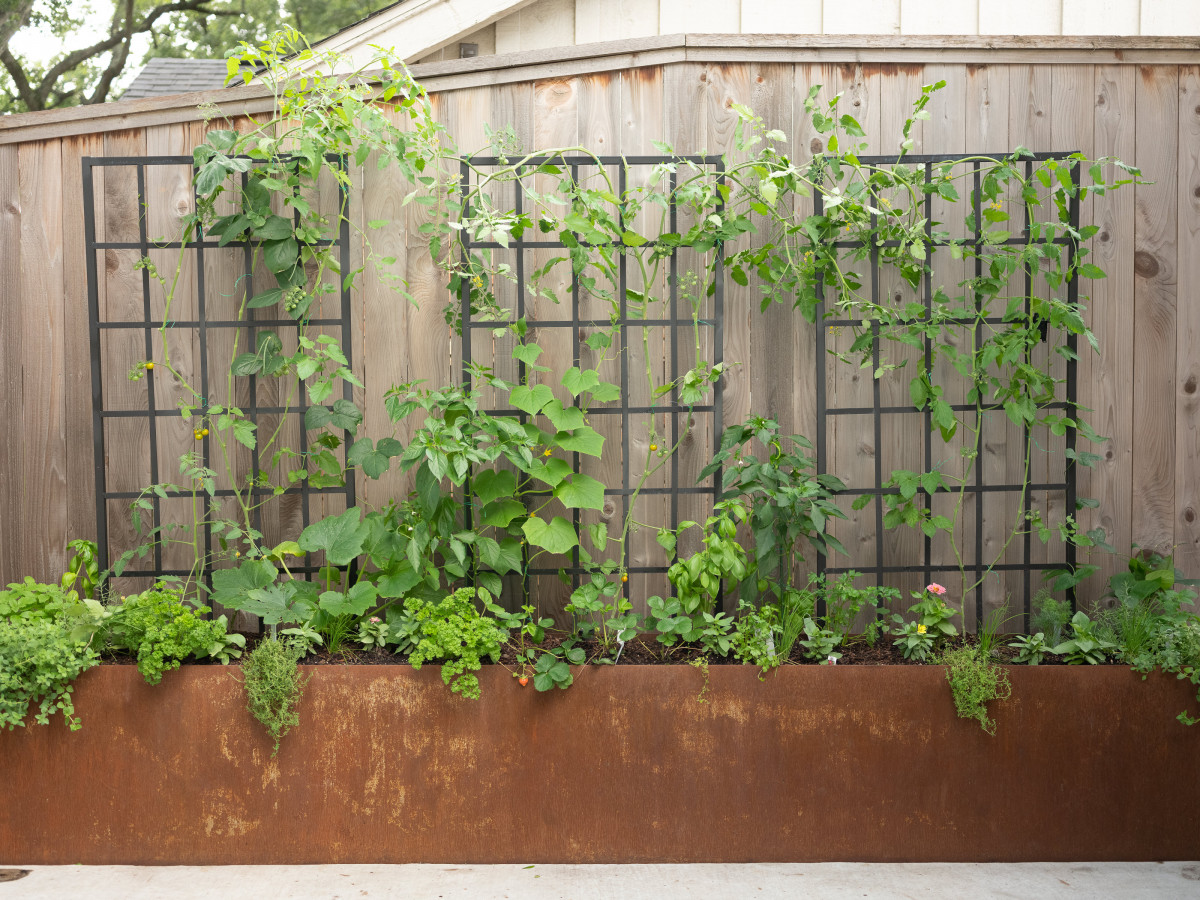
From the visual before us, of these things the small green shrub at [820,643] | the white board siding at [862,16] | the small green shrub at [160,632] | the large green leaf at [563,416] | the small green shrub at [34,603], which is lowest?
the small green shrub at [820,643]

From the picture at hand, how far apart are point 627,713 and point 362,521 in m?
0.86

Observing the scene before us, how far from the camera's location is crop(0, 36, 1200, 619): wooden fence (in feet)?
8.16

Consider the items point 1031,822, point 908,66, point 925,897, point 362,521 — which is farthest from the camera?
point 908,66

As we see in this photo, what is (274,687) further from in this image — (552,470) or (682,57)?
(682,57)

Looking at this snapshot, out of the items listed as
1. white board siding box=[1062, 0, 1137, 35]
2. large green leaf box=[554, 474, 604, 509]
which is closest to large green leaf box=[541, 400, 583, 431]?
large green leaf box=[554, 474, 604, 509]

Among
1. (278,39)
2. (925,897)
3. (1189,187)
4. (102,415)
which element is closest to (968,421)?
(1189,187)

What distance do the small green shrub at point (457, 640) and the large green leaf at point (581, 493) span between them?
329mm

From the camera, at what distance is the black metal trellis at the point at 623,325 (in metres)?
2.30

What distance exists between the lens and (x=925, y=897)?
196 centimetres

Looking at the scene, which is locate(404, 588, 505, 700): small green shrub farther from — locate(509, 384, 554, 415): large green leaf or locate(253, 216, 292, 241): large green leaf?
locate(253, 216, 292, 241): large green leaf

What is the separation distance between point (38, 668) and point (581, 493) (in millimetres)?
1373

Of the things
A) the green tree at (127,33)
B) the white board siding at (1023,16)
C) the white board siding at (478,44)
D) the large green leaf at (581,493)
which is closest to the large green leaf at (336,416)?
the large green leaf at (581,493)

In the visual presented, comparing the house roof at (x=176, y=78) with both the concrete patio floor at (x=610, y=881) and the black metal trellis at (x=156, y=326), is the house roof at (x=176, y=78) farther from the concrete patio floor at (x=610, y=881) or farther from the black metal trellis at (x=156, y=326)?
the concrete patio floor at (x=610, y=881)

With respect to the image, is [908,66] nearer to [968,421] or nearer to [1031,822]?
[968,421]
